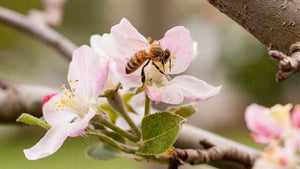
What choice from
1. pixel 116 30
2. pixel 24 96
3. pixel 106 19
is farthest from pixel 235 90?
pixel 116 30

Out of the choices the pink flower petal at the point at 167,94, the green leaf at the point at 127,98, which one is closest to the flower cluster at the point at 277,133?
the pink flower petal at the point at 167,94

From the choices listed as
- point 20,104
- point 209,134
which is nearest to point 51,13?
point 20,104

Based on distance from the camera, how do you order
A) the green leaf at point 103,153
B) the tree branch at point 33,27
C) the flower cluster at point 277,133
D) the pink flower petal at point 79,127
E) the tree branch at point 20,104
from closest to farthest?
1. the flower cluster at point 277,133
2. the pink flower petal at point 79,127
3. the green leaf at point 103,153
4. the tree branch at point 20,104
5. the tree branch at point 33,27

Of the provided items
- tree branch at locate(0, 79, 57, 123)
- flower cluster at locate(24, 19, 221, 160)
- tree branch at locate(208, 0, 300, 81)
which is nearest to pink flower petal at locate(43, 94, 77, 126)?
flower cluster at locate(24, 19, 221, 160)

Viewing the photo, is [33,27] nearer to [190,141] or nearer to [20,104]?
[20,104]

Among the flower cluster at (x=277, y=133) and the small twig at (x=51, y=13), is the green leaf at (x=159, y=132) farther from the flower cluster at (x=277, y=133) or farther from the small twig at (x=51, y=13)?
the small twig at (x=51, y=13)

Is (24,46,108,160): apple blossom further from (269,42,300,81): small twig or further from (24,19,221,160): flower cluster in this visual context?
(269,42,300,81): small twig

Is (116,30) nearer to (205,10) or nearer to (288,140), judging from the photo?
(288,140)
